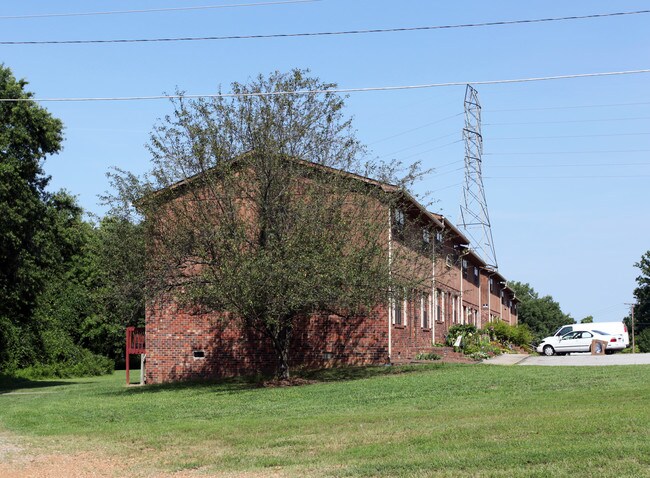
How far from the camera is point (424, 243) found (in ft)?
86.8

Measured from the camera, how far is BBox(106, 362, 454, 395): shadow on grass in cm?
2578

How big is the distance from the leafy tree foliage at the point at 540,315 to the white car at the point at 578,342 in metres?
73.5

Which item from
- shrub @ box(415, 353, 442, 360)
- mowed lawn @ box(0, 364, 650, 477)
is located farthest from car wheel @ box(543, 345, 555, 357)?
mowed lawn @ box(0, 364, 650, 477)

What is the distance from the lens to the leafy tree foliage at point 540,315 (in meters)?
123

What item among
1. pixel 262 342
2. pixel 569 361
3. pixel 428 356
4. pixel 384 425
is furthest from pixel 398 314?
pixel 384 425

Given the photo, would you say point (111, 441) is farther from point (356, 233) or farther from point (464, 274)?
point (464, 274)

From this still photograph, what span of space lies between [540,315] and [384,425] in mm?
113866

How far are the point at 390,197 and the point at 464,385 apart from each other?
6.24 meters

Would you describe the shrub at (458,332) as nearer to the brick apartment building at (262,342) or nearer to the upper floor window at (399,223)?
the brick apartment building at (262,342)

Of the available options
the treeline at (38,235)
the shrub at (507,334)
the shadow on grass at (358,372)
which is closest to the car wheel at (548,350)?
the shrub at (507,334)

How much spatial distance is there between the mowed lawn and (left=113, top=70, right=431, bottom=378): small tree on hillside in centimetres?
274

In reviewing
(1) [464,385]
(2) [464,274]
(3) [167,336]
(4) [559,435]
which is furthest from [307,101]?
(2) [464,274]

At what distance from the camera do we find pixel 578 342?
46688 millimetres

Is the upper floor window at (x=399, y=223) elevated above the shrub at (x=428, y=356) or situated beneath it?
elevated above
